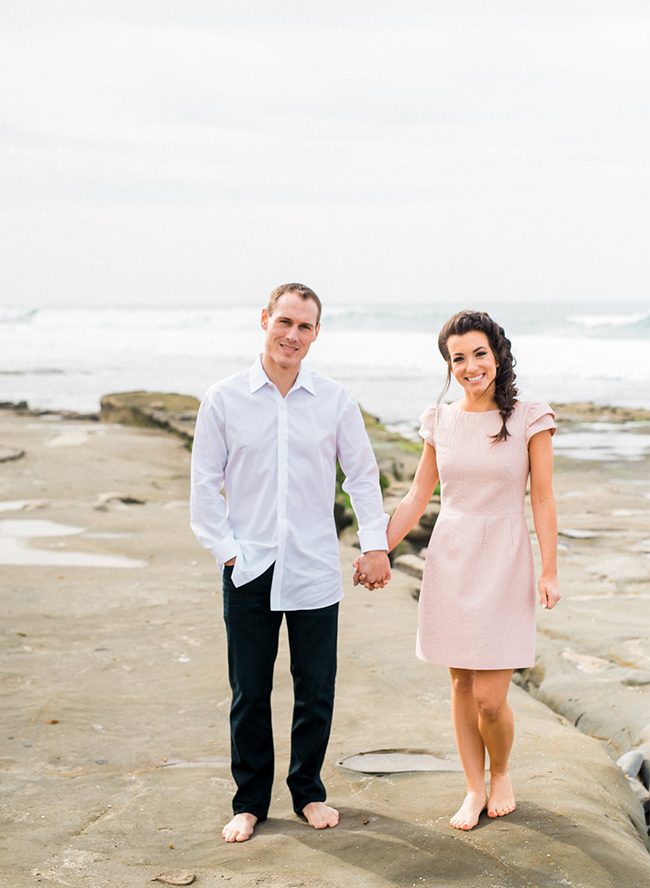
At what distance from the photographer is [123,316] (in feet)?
193

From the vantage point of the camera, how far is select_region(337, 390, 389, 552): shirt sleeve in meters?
3.14

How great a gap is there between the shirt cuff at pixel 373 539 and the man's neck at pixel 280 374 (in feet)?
1.86

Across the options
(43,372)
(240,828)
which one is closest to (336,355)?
(43,372)

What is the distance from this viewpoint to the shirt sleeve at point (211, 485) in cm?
296

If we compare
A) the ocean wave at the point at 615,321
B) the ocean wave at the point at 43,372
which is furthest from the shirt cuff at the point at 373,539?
the ocean wave at the point at 615,321

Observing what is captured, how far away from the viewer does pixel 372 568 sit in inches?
123

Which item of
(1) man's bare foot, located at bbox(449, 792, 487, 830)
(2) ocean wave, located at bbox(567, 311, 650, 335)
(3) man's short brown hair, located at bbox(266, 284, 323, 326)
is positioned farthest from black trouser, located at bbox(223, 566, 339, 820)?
(2) ocean wave, located at bbox(567, 311, 650, 335)

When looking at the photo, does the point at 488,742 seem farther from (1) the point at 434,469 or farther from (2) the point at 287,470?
(2) the point at 287,470

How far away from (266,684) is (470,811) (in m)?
0.82

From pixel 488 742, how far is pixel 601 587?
429 centimetres

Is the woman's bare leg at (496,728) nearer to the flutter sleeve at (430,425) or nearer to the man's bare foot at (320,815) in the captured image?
the man's bare foot at (320,815)

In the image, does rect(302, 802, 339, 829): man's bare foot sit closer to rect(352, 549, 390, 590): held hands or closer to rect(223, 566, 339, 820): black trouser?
rect(223, 566, 339, 820): black trouser

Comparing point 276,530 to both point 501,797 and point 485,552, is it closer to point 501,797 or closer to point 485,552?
point 485,552

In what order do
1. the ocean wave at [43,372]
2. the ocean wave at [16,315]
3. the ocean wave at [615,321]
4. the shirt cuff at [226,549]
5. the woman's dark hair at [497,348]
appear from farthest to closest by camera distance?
the ocean wave at [16,315] → the ocean wave at [615,321] → the ocean wave at [43,372] → the woman's dark hair at [497,348] → the shirt cuff at [226,549]
